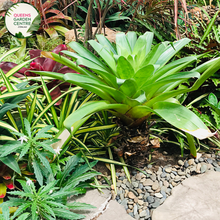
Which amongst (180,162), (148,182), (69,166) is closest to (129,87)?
(69,166)

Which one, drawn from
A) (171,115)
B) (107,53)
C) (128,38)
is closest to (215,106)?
(171,115)

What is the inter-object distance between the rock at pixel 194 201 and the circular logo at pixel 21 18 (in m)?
2.41

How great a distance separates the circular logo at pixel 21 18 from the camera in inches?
96.0

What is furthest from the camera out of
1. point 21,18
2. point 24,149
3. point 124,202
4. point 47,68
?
point 21,18

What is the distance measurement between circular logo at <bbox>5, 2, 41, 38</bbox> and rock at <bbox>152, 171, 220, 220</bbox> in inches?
94.7

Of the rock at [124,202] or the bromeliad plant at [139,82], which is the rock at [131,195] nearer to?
the rock at [124,202]

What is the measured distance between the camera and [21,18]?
8.20 ft

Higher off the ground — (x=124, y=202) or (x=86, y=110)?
(x=86, y=110)

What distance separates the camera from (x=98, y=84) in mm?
1310

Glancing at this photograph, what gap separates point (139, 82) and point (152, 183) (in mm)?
788

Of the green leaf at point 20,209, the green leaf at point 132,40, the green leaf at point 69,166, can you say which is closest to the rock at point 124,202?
the green leaf at point 69,166

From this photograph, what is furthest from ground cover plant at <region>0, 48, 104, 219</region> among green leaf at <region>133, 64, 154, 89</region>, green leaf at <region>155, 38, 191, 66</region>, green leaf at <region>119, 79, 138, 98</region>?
green leaf at <region>155, 38, 191, 66</region>

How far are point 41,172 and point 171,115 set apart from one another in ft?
2.92

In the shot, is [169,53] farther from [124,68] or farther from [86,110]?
[86,110]
